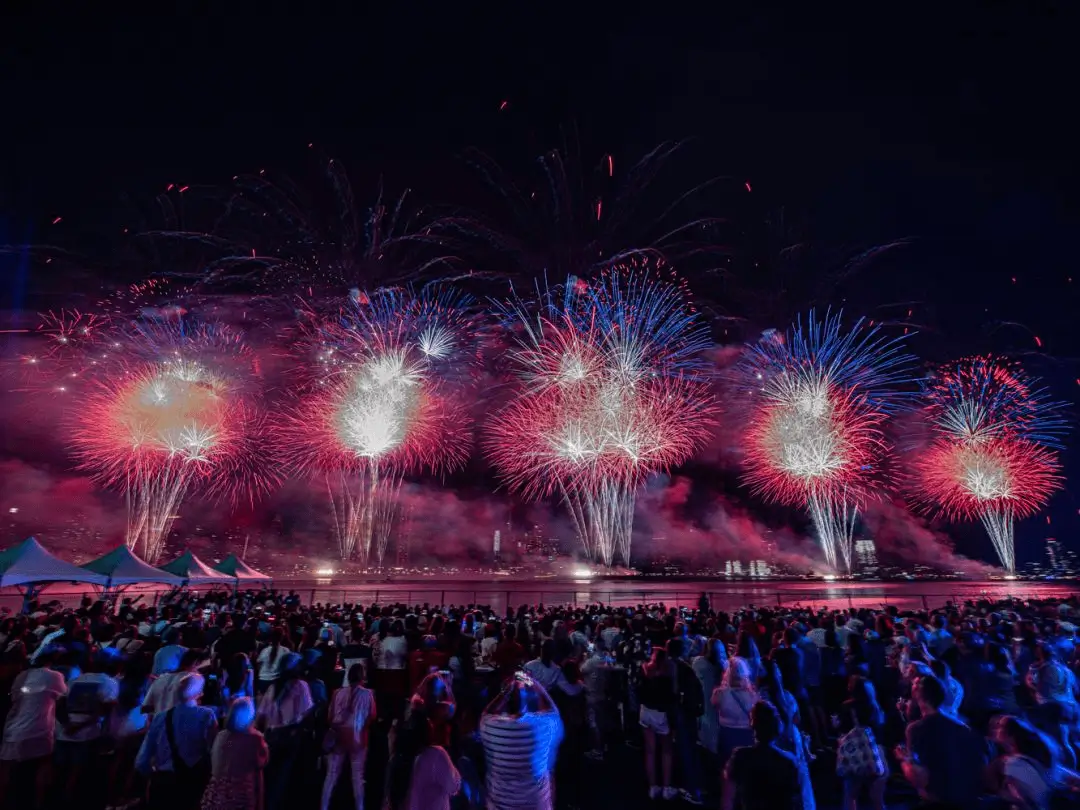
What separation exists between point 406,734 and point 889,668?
381 inches

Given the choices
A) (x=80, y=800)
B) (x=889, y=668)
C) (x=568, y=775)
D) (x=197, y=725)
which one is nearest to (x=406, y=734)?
(x=197, y=725)

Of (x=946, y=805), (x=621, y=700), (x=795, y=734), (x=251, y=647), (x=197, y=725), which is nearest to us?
(x=946, y=805)

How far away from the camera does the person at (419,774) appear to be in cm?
413

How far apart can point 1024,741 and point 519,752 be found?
11.8 ft

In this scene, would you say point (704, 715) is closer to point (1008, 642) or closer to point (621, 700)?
point (621, 700)

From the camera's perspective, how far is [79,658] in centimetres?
787

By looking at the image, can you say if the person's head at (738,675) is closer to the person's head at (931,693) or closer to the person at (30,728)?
the person's head at (931,693)

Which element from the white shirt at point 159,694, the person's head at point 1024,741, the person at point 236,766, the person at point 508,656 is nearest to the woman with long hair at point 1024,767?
the person's head at point 1024,741

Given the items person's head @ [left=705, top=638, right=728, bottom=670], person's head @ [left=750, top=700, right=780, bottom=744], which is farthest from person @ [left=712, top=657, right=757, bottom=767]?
person's head @ [left=750, top=700, right=780, bottom=744]

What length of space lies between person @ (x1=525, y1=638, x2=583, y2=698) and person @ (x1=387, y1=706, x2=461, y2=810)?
3.49 meters

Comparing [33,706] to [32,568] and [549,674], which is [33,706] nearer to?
[549,674]

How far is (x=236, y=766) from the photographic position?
4.69m

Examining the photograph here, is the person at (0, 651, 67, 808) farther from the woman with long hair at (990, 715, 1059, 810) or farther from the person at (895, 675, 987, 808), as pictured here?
the woman with long hair at (990, 715, 1059, 810)

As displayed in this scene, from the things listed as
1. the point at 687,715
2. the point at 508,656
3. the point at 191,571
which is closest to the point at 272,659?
the point at 508,656
